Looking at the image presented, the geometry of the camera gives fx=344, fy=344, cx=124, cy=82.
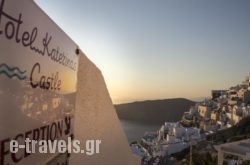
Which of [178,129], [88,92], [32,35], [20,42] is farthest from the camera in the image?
[178,129]

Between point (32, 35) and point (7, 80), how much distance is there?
30 cm

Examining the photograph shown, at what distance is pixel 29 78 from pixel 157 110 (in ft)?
272

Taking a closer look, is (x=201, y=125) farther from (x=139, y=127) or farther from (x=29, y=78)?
(x=29, y=78)

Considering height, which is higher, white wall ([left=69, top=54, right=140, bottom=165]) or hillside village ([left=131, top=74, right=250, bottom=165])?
white wall ([left=69, top=54, right=140, bottom=165])

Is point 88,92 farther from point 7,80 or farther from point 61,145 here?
point 7,80

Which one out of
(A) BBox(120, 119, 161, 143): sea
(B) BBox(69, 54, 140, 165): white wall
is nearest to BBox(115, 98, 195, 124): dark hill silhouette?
(A) BBox(120, 119, 161, 143): sea

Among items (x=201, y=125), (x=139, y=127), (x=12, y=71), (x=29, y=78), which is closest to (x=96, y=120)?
(x=29, y=78)

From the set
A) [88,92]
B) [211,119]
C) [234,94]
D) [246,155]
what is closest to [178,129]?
[211,119]

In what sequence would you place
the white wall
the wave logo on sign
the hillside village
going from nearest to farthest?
1. the wave logo on sign
2. the white wall
3. the hillside village

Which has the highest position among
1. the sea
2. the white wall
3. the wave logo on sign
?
the wave logo on sign

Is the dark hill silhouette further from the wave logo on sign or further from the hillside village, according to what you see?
the wave logo on sign

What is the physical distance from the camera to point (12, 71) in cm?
126

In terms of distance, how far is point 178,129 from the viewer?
208 ft

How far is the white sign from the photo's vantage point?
123 centimetres
